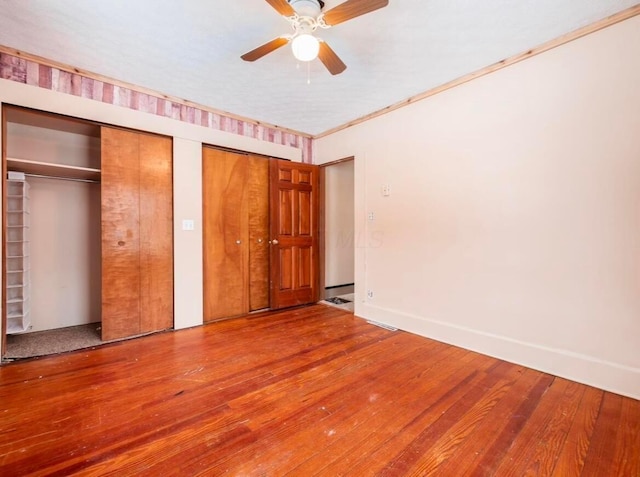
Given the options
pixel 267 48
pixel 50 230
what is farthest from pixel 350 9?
pixel 50 230

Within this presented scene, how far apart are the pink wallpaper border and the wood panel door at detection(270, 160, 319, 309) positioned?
24.5 inches

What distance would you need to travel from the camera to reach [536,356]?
7.34ft

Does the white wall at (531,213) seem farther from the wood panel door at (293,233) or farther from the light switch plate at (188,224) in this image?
the light switch plate at (188,224)

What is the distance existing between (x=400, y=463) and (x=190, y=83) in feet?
11.3

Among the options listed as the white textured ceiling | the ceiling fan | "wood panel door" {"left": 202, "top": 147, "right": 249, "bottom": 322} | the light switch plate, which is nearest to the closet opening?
the white textured ceiling

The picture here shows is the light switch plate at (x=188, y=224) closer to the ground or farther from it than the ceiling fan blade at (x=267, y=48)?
closer to the ground

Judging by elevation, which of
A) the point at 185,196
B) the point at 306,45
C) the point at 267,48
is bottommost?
the point at 185,196

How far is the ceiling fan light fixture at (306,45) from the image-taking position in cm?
181

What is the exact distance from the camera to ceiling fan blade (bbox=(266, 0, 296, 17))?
160 cm

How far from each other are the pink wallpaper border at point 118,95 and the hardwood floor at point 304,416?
2.39 metres

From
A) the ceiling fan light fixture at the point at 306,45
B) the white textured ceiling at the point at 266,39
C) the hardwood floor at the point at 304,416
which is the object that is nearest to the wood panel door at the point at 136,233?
the hardwood floor at the point at 304,416

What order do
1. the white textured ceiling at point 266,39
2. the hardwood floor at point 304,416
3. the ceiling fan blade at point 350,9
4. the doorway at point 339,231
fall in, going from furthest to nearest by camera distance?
the doorway at point 339,231 → the white textured ceiling at point 266,39 → the ceiling fan blade at point 350,9 → the hardwood floor at point 304,416

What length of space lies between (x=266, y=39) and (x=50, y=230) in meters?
2.94

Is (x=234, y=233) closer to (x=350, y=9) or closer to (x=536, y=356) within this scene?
(x=350, y=9)
